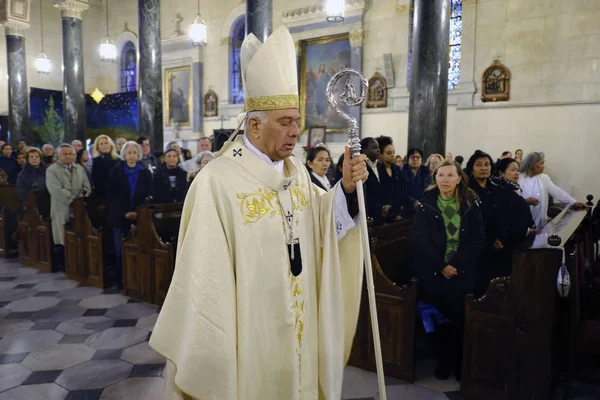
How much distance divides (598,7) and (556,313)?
895 centimetres

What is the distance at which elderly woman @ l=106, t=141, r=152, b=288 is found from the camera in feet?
18.4

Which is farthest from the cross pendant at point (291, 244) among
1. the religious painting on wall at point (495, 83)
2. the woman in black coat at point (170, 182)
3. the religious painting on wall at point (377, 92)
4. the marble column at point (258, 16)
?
the religious painting on wall at point (377, 92)

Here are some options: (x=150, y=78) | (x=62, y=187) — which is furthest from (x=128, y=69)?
(x=62, y=187)

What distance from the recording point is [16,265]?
270 inches

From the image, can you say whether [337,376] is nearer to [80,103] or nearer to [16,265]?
[16,265]

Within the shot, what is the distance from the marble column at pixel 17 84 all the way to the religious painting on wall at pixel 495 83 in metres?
12.9

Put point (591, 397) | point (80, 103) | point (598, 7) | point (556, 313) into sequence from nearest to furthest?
point (556, 313)
point (591, 397)
point (598, 7)
point (80, 103)

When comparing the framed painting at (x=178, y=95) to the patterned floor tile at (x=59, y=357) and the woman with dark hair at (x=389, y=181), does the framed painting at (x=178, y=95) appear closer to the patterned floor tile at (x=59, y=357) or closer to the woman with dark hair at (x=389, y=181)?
the woman with dark hair at (x=389, y=181)

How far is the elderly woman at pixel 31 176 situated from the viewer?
718 cm

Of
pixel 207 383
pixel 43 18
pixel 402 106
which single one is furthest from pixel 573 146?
pixel 43 18

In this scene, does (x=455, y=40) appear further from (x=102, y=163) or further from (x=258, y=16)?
(x=102, y=163)

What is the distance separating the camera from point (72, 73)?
41.2 ft

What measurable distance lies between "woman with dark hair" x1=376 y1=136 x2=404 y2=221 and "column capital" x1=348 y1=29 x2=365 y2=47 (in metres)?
7.72

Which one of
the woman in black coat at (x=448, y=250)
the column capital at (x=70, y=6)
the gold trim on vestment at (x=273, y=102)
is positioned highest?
the column capital at (x=70, y=6)
